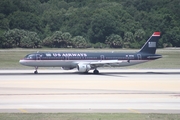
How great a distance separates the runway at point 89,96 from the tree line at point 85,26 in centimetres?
6149

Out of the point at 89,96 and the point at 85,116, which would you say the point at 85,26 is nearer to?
the point at 89,96

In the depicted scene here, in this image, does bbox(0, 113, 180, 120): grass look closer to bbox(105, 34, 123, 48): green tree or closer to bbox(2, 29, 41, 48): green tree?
bbox(2, 29, 41, 48): green tree

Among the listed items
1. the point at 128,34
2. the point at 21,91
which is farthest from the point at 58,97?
the point at 128,34

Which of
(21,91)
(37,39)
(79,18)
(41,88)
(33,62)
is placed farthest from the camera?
(79,18)

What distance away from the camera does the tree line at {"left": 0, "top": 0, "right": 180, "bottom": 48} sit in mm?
106312

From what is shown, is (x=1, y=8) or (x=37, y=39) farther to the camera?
(x=1, y=8)

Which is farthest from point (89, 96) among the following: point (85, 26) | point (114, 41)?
point (85, 26)

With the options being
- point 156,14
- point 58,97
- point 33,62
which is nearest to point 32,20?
point 156,14

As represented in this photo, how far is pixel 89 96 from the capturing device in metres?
32.2

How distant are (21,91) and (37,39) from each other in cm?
7012

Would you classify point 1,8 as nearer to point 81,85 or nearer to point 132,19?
point 132,19

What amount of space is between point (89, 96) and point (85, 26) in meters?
88.2

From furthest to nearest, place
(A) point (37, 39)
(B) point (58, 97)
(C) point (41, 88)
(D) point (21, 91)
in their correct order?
(A) point (37, 39) → (C) point (41, 88) → (D) point (21, 91) → (B) point (58, 97)

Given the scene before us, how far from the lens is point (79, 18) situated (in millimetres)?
123062
